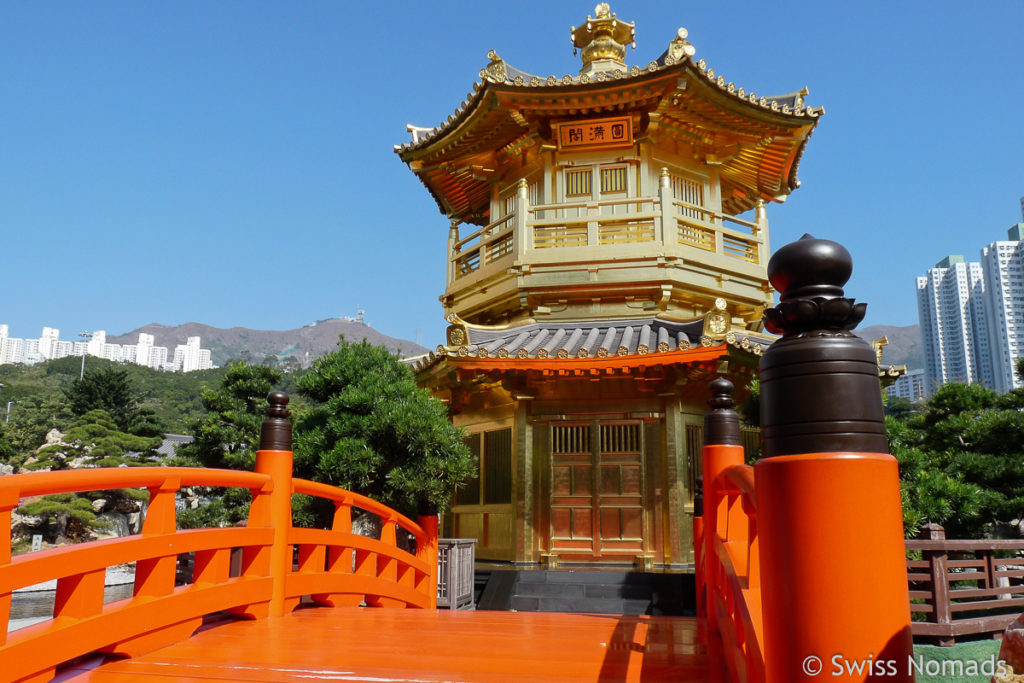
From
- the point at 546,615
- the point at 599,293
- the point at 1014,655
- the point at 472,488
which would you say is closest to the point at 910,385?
the point at 599,293

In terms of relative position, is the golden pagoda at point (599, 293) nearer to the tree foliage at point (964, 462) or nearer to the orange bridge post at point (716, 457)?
the tree foliage at point (964, 462)

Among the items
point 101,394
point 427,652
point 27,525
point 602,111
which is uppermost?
point 602,111

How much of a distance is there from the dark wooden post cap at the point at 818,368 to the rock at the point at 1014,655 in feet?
14.2

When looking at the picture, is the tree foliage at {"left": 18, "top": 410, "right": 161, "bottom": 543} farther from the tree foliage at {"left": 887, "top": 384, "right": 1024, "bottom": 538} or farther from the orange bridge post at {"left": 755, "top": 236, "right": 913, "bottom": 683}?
the orange bridge post at {"left": 755, "top": 236, "right": 913, "bottom": 683}

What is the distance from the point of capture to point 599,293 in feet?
35.8

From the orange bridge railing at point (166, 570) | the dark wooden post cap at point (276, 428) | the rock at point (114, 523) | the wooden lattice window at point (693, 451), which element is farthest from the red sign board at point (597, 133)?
the rock at point (114, 523)

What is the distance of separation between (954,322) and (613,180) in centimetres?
7321

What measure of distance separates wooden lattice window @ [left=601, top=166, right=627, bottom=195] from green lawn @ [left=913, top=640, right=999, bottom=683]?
290 inches

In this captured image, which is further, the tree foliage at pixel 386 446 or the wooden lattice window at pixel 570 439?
the wooden lattice window at pixel 570 439

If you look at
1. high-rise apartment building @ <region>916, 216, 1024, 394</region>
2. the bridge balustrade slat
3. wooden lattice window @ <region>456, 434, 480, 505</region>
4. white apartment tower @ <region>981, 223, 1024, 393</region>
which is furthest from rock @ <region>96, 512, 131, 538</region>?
white apartment tower @ <region>981, 223, 1024, 393</region>

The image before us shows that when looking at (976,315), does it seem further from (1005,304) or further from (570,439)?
(570,439)

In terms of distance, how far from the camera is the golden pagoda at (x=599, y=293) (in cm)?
944

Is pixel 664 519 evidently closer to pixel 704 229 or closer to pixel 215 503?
pixel 704 229

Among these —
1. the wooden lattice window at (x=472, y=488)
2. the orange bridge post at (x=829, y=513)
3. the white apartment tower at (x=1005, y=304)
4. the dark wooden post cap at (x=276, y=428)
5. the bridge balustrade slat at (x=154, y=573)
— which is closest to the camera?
the orange bridge post at (x=829, y=513)
